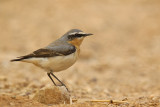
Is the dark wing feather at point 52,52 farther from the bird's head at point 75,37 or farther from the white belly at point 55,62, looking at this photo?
the bird's head at point 75,37

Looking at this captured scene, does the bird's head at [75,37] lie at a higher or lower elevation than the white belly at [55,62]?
higher

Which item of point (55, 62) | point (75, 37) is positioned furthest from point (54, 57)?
point (75, 37)

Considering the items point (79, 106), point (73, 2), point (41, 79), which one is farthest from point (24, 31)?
point (79, 106)

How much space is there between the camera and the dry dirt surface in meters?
9.73

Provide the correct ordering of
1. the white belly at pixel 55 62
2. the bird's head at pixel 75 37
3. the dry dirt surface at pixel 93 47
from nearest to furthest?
the white belly at pixel 55 62 → the bird's head at pixel 75 37 → the dry dirt surface at pixel 93 47

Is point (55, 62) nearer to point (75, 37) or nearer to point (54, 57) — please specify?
point (54, 57)

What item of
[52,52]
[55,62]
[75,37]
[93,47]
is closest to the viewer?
[55,62]

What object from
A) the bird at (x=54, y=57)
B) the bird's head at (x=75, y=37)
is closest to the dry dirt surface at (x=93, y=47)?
the bird at (x=54, y=57)

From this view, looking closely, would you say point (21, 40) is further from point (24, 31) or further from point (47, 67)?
point (47, 67)

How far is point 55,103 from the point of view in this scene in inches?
281

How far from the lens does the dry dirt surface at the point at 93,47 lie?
9.73 meters

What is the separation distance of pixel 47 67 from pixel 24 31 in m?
11.1

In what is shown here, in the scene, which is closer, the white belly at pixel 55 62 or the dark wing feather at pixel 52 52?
the white belly at pixel 55 62

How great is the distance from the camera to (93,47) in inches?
668
